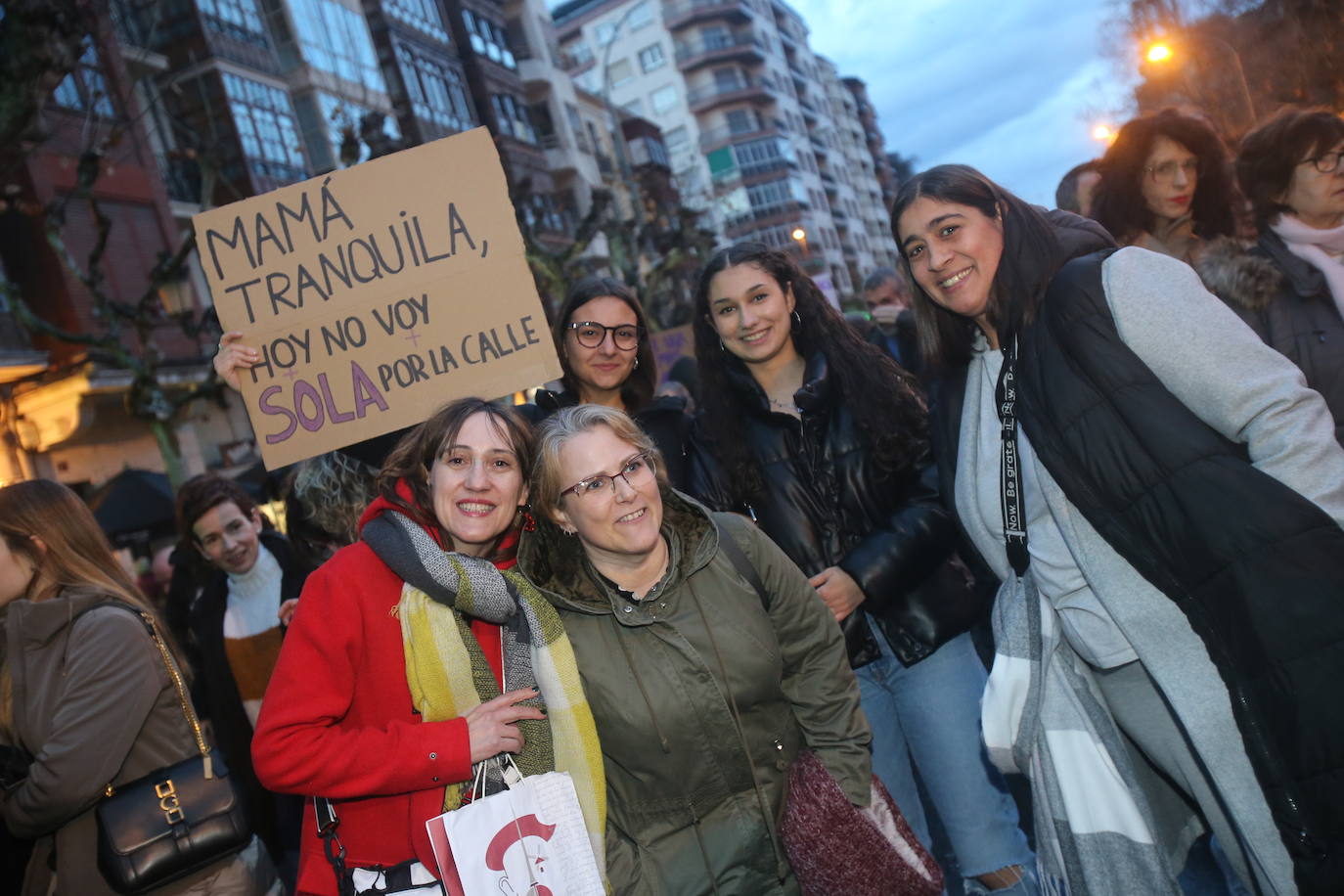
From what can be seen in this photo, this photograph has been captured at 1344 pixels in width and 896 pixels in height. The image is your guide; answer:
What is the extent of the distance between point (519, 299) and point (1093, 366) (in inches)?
75.4

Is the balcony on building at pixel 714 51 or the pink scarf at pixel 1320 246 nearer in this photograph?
the pink scarf at pixel 1320 246

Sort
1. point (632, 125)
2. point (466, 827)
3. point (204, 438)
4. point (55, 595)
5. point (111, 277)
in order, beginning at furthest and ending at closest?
point (632, 125) < point (204, 438) < point (111, 277) < point (55, 595) < point (466, 827)

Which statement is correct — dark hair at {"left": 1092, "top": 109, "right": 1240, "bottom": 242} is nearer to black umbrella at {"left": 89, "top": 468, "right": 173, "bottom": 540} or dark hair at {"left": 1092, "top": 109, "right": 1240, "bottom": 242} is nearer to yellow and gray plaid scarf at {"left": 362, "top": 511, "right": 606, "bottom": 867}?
yellow and gray plaid scarf at {"left": 362, "top": 511, "right": 606, "bottom": 867}

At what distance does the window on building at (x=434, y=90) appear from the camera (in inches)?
1227

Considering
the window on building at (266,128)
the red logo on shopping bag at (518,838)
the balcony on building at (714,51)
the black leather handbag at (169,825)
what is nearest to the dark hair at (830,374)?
the red logo on shopping bag at (518,838)

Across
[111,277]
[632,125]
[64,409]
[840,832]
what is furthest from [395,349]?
[632,125]

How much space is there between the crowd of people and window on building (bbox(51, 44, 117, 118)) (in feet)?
64.0

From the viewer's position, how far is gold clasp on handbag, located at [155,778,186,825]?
2.96 metres

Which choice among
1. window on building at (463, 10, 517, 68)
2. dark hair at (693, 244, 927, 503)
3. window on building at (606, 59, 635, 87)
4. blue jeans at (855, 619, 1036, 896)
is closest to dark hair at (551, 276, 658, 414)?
dark hair at (693, 244, 927, 503)

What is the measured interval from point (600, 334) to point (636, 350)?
0.19 meters

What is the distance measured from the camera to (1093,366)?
235 centimetres

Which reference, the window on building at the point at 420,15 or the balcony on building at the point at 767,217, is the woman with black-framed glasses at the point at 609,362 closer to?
the window on building at the point at 420,15

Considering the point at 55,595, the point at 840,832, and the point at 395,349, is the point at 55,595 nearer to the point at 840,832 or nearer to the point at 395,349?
the point at 395,349

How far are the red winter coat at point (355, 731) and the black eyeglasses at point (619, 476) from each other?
21.3 inches
